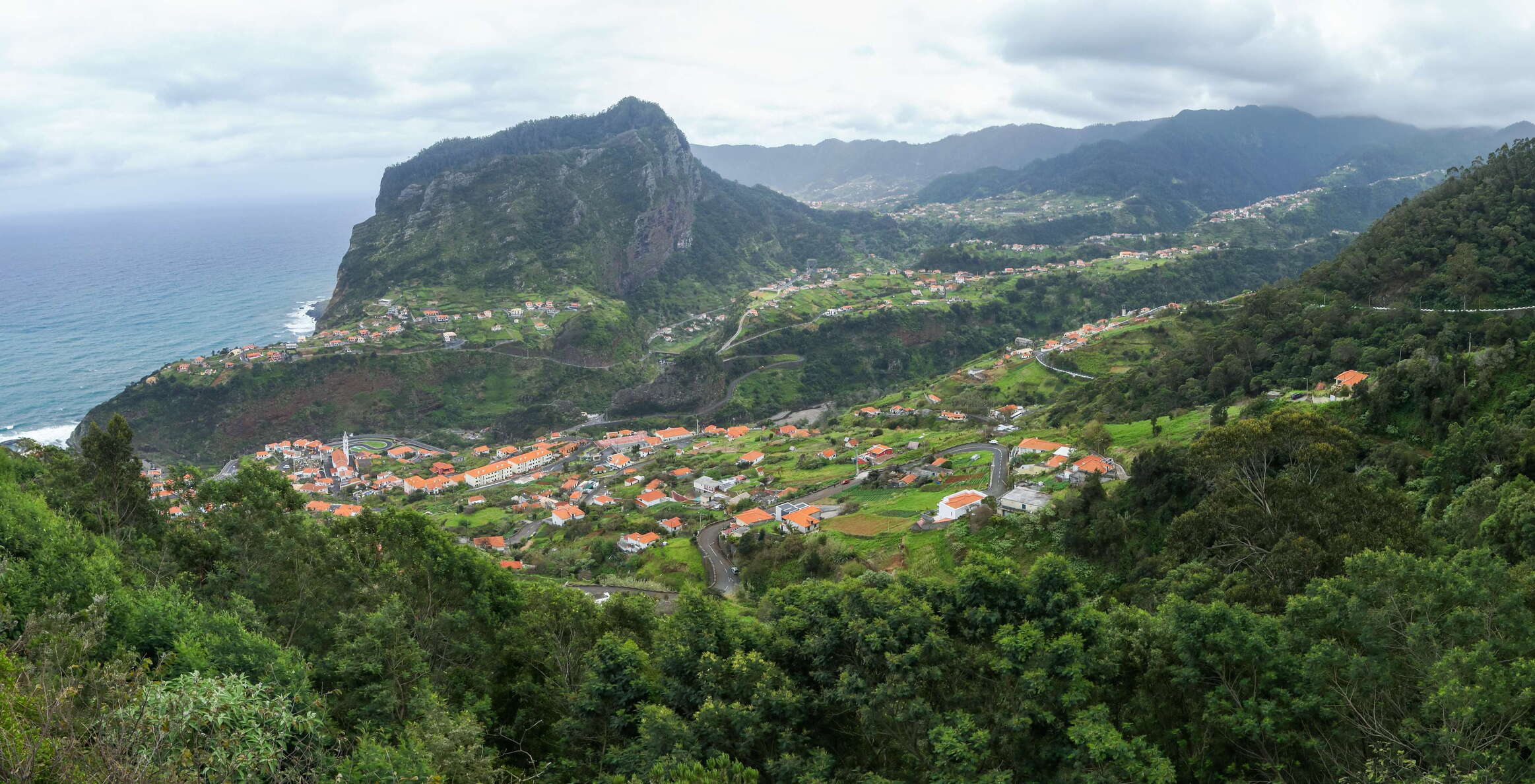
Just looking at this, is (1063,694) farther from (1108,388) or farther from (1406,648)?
(1108,388)

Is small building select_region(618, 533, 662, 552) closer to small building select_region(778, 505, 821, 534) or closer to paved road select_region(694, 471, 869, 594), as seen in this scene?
paved road select_region(694, 471, 869, 594)

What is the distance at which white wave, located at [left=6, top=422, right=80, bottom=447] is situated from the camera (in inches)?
3265

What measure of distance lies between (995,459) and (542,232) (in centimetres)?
12537

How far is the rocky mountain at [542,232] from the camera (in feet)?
453

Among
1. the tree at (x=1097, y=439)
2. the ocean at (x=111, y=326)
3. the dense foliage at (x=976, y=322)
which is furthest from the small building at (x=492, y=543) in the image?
the ocean at (x=111, y=326)

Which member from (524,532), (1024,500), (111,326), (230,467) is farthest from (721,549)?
(111,326)

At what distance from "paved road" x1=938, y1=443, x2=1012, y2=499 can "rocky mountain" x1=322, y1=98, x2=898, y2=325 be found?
330ft

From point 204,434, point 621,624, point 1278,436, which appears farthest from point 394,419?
point 1278,436

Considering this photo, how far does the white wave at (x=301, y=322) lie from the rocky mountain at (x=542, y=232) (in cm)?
625

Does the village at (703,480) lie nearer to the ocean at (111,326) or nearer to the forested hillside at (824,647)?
the forested hillside at (824,647)

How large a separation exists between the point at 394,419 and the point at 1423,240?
10124 cm

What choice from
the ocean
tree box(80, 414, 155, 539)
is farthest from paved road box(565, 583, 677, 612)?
the ocean

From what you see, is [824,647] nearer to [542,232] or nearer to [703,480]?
[703,480]

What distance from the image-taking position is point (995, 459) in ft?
152
